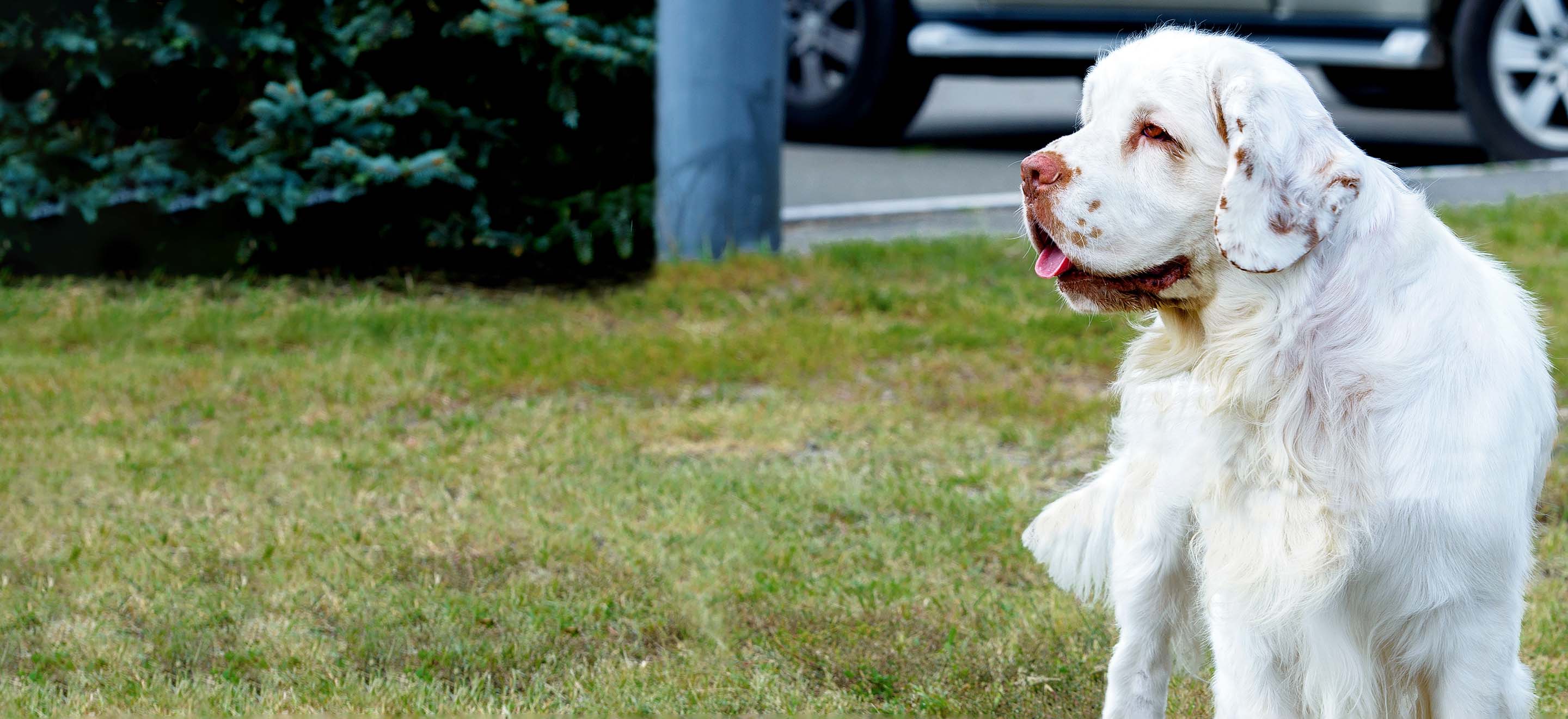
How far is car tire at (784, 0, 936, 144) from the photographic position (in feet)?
26.7

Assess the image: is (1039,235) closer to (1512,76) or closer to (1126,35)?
(1126,35)

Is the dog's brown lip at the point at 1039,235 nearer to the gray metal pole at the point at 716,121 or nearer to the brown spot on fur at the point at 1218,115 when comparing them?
the brown spot on fur at the point at 1218,115

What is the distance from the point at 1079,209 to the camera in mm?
2254

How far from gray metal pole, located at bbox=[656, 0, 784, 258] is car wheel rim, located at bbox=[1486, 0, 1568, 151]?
3.33 meters

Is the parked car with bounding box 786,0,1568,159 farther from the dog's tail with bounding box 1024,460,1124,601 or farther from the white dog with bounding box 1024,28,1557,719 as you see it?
the white dog with bounding box 1024,28,1557,719

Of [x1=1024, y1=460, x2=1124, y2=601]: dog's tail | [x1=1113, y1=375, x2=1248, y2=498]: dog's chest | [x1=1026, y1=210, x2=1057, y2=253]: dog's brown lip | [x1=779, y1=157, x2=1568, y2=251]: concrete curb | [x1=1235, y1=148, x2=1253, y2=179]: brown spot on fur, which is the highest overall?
[x1=1235, y1=148, x2=1253, y2=179]: brown spot on fur

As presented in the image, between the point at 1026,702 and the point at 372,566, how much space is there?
56.9 inches

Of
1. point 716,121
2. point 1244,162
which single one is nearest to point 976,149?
point 716,121

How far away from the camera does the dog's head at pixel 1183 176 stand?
208cm

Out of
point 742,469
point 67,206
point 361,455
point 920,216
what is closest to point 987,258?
point 920,216

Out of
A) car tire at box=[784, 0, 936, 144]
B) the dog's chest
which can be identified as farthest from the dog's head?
car tire at box=[784, 0, 936, 144]

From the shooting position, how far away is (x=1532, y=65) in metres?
7.26

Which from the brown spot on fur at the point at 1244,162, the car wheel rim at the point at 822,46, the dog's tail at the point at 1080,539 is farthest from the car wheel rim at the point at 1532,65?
the brown spot on fur at the point at 1244,162

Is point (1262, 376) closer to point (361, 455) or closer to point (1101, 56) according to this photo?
point (1101, 56)
